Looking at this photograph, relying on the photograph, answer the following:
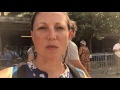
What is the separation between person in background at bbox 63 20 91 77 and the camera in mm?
2992

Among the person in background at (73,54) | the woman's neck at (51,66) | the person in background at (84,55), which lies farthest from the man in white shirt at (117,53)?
the woman's neck at (51,66)

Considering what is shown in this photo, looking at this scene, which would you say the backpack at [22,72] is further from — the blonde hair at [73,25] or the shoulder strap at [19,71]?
the blonde hair at [73,25]

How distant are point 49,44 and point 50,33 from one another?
0.46 feet

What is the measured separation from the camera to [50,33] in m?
2.83

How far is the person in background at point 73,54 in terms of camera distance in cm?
299

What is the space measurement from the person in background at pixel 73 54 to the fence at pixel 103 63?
15.7 inches

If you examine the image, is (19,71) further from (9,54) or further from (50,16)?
(9,54)

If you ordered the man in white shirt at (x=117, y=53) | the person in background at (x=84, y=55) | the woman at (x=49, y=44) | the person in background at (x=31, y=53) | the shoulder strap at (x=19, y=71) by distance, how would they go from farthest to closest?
the man in white shirt at (x=117, y=53) < the person in background at (x=84, y=55) < the person in background at (x=31, y=53) < the woman at (x=49, y=44) < the shoulder strap at (x=19, y=71)
